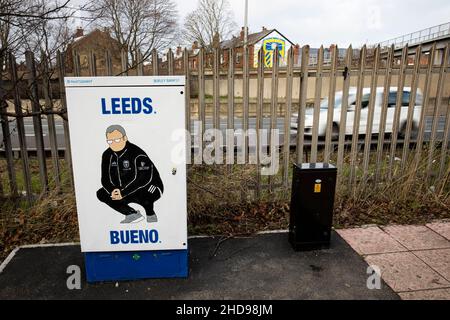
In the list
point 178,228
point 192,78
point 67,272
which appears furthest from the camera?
point 192,78

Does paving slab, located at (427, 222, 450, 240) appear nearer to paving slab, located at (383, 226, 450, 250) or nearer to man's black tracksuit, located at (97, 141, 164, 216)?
paving slab, located at (383, 226, 450, 250)

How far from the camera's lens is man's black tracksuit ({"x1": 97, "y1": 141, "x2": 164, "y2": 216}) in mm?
2721

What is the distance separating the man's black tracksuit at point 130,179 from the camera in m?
2.72

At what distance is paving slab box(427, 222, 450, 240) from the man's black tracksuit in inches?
140

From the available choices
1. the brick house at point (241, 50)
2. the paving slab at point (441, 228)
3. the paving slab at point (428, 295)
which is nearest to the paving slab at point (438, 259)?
the paving slab at point (428, 295)

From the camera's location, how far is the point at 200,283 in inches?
116

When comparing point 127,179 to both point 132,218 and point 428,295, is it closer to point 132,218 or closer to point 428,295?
point 132,218

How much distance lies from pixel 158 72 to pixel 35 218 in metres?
2.48

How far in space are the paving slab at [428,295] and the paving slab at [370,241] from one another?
2.35ft

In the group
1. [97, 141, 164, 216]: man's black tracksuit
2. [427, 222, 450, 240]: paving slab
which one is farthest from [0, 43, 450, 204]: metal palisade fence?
[97, 141, 164, 216]: man's black tracksuit

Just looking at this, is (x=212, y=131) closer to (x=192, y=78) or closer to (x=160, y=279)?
(x=192, y=78)

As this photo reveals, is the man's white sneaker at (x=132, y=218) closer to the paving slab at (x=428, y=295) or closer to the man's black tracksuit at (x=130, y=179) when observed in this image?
the man's black tracksuit at (x=130, y=179)
